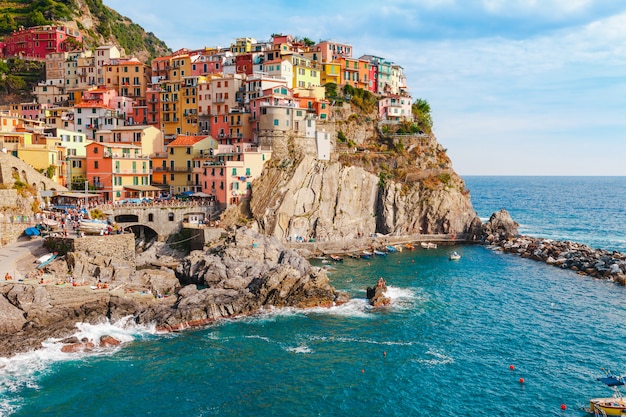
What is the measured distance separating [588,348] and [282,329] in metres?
25.5

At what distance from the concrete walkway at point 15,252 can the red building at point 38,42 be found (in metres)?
72.4

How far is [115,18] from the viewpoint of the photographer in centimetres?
15762

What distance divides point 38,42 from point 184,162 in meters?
58.7

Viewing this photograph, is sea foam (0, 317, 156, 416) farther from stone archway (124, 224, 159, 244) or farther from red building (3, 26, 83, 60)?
red building (3, 26, 83, 60)

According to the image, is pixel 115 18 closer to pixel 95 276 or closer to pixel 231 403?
pixel 95 276

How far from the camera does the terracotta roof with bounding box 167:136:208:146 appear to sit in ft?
275

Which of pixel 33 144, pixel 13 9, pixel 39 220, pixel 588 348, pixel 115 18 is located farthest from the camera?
pixel 115 18

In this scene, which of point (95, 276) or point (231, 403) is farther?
point (95, 276)

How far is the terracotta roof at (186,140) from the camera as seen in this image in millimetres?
83812

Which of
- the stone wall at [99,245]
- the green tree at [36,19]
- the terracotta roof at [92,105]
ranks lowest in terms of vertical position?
the stone wall at [99,245]

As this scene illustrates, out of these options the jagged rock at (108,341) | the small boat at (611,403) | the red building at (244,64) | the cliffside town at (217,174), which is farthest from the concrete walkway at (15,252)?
the red building at (244,64)

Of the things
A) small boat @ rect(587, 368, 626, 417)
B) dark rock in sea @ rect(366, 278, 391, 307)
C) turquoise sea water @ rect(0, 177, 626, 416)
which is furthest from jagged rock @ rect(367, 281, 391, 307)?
small boat @ rect(587, 368, 626, 417)

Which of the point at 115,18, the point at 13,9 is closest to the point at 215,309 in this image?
the point at 13,9

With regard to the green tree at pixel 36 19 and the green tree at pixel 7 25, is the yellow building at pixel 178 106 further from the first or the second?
the green tree at pixel 7 25
